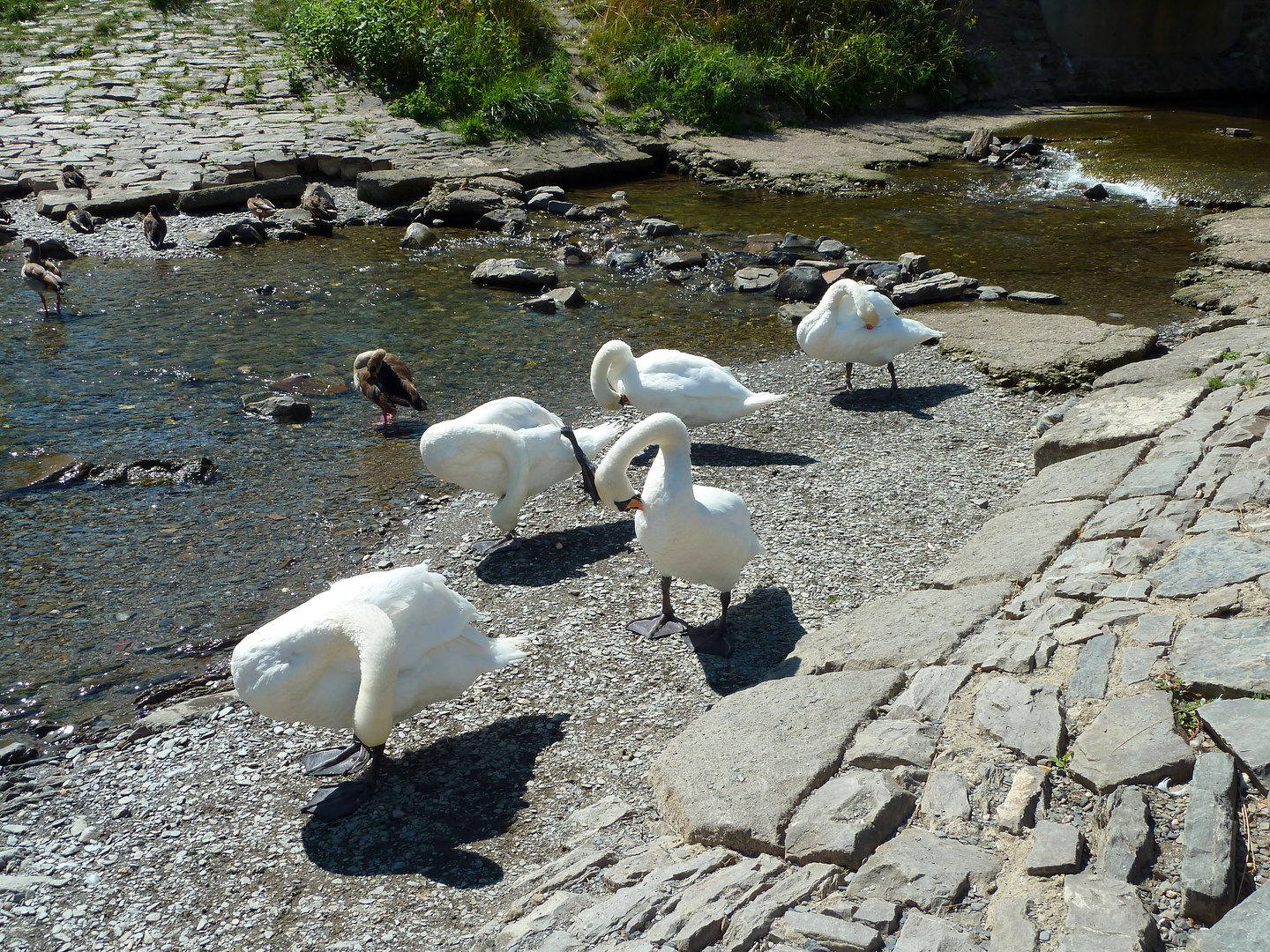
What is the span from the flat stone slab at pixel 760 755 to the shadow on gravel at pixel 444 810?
66 cm

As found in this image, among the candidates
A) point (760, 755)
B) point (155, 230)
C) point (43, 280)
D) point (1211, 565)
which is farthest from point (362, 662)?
point (155, 230)

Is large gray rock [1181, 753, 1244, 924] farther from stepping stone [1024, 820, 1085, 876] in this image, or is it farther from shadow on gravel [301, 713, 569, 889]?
shadow on gravel [301, 713, 569, 889]

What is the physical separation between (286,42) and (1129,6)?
1884cm

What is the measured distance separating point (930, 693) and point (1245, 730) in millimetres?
982

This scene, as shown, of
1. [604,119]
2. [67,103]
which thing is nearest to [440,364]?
[604,119]

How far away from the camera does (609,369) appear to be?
7.02 m

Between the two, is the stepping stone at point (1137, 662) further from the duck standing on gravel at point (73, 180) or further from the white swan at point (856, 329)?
the duck standing on gravel at point (73, 180)

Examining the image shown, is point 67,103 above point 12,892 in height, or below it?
above

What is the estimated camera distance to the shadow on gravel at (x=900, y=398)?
7.89 metres

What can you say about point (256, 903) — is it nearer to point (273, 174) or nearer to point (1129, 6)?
point (273, 174)

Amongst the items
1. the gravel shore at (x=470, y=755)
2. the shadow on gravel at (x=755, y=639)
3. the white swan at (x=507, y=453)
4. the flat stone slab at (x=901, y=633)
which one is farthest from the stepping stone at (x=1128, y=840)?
the white swan at (x=507, y=453)

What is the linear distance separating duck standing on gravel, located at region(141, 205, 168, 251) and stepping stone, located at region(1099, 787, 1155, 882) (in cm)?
1257

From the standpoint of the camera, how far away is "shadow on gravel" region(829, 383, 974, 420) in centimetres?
789

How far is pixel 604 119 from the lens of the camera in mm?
17844
